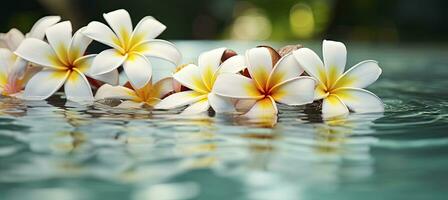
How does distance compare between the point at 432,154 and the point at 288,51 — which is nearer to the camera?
the point at 432,154

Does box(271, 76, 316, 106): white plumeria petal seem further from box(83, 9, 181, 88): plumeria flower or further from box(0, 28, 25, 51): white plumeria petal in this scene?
box(0, 28, 25, 51): white plumeria petal

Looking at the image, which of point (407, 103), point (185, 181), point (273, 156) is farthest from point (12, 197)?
point (407, 103)

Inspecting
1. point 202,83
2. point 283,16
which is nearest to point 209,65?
point 202,83

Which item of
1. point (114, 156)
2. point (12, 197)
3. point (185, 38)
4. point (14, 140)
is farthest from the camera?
point (185, 38)

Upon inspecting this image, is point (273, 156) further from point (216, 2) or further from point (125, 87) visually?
point (216, 2)

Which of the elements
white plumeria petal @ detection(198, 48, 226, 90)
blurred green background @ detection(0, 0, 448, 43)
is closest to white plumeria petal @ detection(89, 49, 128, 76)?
white plumeria petal @ detection(198, 48, 226, 90)

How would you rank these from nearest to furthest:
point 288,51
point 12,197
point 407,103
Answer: point 12,197 < point 288,51 < point 407,103

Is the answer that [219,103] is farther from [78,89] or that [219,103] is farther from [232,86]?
[78,89]
